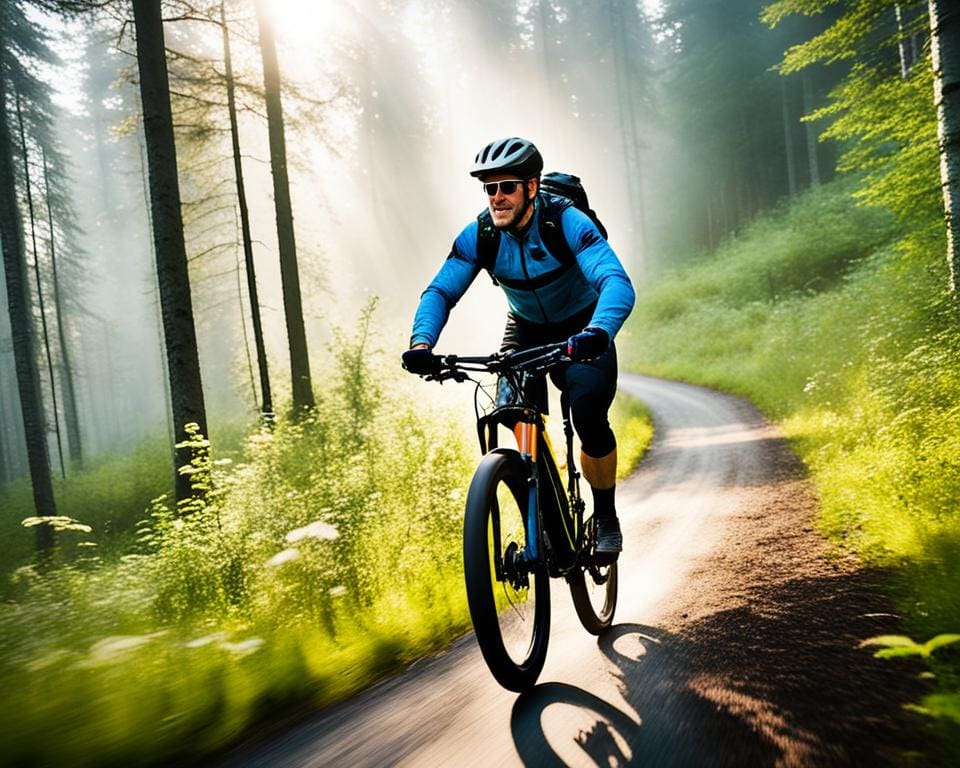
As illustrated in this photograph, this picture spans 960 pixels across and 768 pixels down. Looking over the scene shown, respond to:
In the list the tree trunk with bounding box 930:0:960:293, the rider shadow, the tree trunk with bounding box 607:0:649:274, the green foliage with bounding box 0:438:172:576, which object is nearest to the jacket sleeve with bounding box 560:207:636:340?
the rider shadow

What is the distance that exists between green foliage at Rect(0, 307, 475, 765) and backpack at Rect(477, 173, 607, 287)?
261cm

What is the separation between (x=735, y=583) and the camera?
4.28 meters

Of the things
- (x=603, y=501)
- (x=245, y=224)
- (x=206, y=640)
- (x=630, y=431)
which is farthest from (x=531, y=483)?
(x=245, y=224)

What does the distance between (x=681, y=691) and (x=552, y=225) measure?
256 centimetres

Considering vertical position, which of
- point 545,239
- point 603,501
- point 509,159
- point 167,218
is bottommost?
point 603,501

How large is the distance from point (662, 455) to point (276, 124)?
1097 cm

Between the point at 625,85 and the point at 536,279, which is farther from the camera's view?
the point at 625,85

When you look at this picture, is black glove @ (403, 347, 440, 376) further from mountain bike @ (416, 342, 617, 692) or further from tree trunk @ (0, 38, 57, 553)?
tree trunk @ (0, 38, 57, 553)

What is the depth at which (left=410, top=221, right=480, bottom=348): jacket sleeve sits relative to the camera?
11.4ft

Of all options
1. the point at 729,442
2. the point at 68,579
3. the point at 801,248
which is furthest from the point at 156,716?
the point at 801,248

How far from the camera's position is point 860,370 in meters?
10.5

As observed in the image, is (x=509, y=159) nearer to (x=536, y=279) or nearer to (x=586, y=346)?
(x=536, y=279)

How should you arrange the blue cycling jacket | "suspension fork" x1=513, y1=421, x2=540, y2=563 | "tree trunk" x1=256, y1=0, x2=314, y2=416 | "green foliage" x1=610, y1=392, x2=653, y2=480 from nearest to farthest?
"suspension fork" x1=513, y1=421, x2=540, y2=563, the blue cycling jacket, "green foliage" x1=610, y1=392, x2=653, y2=480, "tree trunk" x1=256, y1=0, x2=314, y2=416

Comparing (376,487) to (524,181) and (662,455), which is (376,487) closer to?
(524,181)
